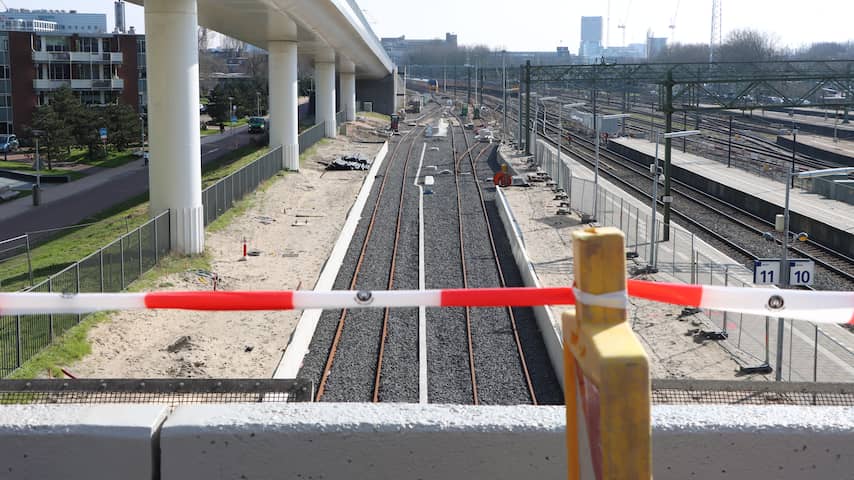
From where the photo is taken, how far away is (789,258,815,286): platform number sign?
1727cm

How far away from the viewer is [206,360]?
17578 mm

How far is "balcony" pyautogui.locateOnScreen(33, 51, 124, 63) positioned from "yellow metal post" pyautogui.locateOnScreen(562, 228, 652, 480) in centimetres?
7382

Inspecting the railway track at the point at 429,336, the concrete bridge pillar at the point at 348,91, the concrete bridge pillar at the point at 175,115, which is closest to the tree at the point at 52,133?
the railway track at the point at 429,336

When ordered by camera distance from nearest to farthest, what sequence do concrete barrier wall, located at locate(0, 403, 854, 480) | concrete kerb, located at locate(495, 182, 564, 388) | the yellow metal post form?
the yellow metal post < concrete barrier wall, located at locate(0, 403, 854, 480) < concrete kerb, located at locate(495, 182, 564, 388)

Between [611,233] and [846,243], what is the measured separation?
1241 inches

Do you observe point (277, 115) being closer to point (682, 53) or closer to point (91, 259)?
point (91, 259)

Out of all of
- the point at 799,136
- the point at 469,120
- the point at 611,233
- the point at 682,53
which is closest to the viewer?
the point at 611,233

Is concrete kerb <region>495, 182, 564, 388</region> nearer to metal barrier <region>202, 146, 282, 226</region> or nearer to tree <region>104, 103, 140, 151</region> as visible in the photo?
metal barrier <region>202, 146, 282, 226</region>

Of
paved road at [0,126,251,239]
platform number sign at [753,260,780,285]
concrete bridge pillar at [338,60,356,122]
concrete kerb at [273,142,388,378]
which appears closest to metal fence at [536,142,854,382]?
platform number sign at [753,260,780,285]

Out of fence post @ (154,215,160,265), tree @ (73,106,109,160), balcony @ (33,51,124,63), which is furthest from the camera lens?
balcony @ (33,51,124,63)

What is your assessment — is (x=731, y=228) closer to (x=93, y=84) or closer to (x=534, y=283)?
(x=534, y=283)

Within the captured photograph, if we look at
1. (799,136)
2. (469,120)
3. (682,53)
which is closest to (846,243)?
(799,136)

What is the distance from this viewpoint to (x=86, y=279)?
18.6 metres

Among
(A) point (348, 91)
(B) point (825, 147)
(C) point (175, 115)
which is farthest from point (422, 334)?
(A) point (348, 91)
